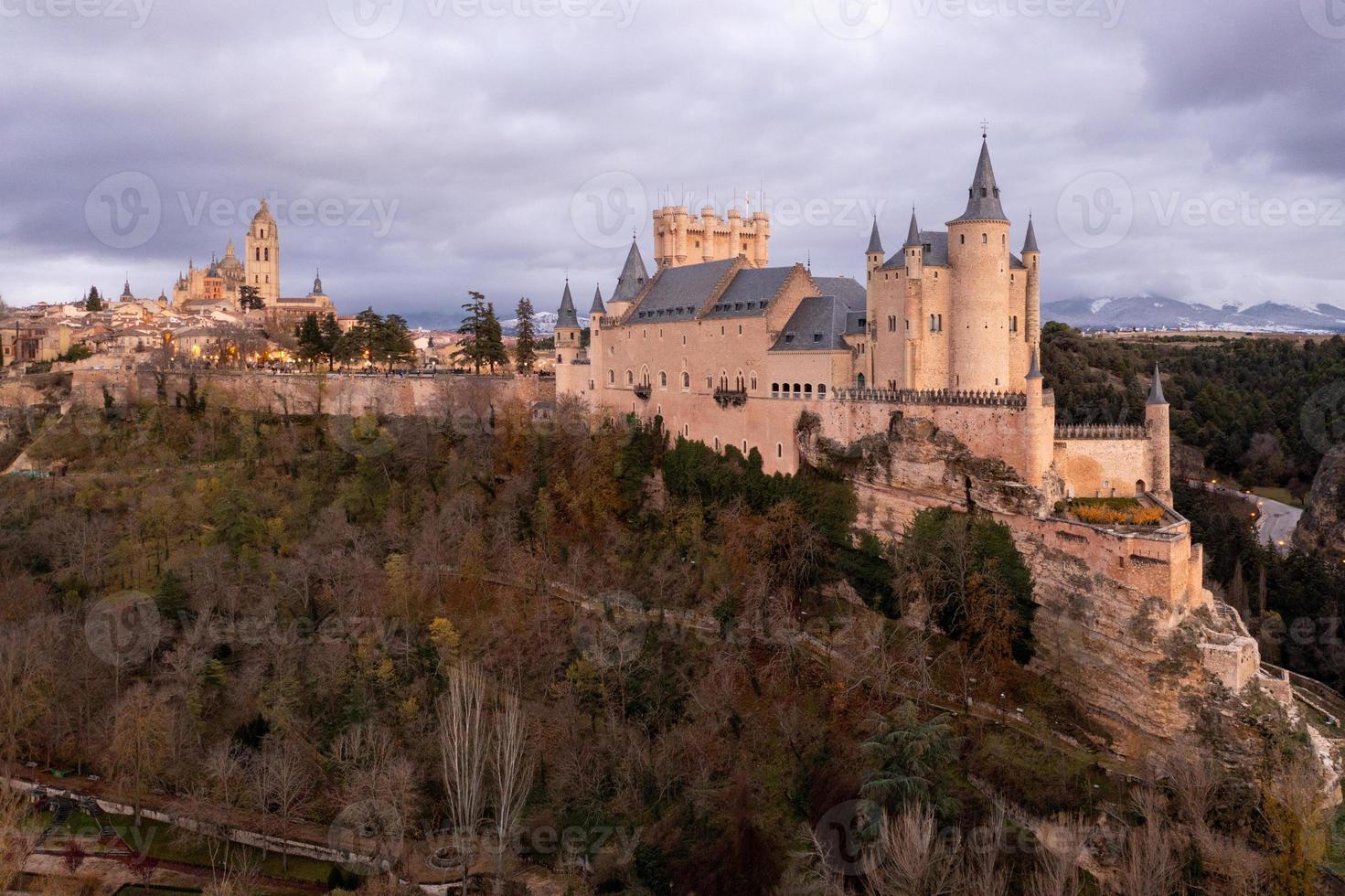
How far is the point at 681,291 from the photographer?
5466 cm

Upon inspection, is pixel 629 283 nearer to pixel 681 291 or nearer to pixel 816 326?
pixel 681 291

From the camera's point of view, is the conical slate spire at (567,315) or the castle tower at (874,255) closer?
the castle tower at (874,255)

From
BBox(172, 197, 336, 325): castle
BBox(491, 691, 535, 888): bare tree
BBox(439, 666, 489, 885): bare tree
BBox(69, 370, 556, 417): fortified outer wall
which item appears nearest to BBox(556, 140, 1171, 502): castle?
BBox(69, 370, 556, 417): fortified outer wall

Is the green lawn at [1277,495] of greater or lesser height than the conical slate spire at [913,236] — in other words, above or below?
below

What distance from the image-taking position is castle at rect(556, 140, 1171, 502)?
38188 millimetres

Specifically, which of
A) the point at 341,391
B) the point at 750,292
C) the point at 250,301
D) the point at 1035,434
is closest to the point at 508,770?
the point at 1035,434

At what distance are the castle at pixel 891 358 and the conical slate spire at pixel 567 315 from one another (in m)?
7.04

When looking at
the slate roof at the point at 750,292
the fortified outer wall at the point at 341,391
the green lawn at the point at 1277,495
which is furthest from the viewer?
the green lawn at the point at 1277,495

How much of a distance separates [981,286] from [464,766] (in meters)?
27.0

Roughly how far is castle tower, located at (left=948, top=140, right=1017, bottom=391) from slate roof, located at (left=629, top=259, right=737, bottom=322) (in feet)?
49.0

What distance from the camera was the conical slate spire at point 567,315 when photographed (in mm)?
62081

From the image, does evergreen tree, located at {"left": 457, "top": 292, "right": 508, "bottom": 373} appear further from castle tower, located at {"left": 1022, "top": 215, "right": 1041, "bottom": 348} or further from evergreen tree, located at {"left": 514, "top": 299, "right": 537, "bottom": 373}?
castle tower, located at {"left": 1022, "top": 215, "right": 1041, "bottom": 348}

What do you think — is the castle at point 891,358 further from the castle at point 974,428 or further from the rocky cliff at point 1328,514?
the rocky cliff at point 1328,514

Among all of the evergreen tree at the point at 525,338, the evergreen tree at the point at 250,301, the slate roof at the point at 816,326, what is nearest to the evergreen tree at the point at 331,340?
the evergreen tree at the point at 525,338
